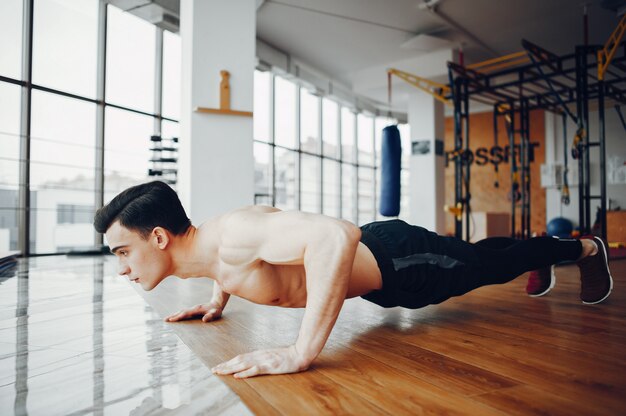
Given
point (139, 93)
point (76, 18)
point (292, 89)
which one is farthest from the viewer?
point (292, 89)

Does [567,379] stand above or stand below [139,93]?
below

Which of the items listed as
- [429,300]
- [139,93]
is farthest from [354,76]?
[429,300]

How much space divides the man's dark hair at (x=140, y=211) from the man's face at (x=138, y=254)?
18 mm

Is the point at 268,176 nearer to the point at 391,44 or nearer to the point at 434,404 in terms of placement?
the point at 391,44

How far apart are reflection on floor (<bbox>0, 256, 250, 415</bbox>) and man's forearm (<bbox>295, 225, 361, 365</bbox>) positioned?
0.74 feet

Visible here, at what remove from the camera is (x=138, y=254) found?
117 centimetres

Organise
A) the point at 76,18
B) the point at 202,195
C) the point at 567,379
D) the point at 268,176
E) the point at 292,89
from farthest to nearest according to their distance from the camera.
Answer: the point at 292,89 < the point at 268,176 < the point at 76,18 < the point at 202,195 < the point at 567,379

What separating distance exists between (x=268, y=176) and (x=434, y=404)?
6.75 m


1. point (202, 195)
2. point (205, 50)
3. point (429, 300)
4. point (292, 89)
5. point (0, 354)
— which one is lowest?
point (0, 354)

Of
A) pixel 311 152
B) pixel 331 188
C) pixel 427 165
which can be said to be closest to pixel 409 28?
pixel 427 165

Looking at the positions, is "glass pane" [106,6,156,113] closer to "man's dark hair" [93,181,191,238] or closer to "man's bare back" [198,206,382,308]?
"man's dark hair" [93,181,191,238]

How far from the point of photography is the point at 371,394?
0.93 metres

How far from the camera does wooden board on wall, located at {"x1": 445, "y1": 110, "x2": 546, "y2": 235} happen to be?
374 inches

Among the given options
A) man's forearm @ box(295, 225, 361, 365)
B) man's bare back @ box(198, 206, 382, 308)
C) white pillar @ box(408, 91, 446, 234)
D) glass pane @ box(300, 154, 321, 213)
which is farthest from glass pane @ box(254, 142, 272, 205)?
man's forearm @ box(295, 225, 361, 365)
